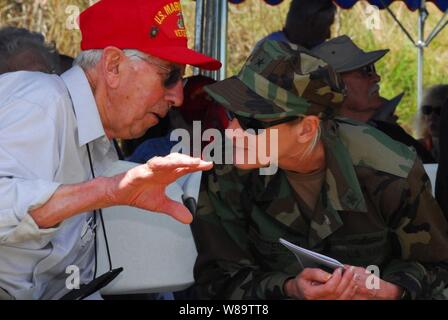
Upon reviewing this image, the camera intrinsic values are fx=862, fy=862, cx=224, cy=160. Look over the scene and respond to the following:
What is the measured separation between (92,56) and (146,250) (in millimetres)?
753

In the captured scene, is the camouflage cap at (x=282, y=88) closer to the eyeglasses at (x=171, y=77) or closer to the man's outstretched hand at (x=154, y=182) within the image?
the eyeglasses at (x=171, y=77)

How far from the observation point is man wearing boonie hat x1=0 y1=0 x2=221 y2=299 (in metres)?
2.22

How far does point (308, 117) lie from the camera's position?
2.67m

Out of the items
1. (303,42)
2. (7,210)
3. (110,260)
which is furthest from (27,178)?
(303,42)

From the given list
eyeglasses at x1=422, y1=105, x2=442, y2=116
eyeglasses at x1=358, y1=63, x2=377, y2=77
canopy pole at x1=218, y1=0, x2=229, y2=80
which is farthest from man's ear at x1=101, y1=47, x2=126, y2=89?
eyeglasses at x1=422, y1=105, x2=442, y2=116

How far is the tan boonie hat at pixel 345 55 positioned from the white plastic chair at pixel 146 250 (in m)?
1.48

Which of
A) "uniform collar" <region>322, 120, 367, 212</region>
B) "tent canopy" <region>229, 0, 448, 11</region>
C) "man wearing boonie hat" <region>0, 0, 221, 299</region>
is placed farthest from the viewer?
"tent canopy" <region>229, 0, 448, 11</region>

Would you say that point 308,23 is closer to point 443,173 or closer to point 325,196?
point 443,173

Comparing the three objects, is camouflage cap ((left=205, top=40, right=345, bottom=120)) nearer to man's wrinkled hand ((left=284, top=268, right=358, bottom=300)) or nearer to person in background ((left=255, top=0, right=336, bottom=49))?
man's wrinkled hand ((left=284, top=268, right=358, bottom=300))

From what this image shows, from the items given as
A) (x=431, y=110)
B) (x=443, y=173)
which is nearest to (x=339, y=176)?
(x=443, y=173)

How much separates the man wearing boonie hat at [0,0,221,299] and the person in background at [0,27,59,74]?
1103 mm

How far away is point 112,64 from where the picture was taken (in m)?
2.67

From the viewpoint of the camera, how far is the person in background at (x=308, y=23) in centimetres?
546

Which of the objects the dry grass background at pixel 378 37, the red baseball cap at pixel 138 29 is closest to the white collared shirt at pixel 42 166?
the red baseball cap at pixel 138 29
